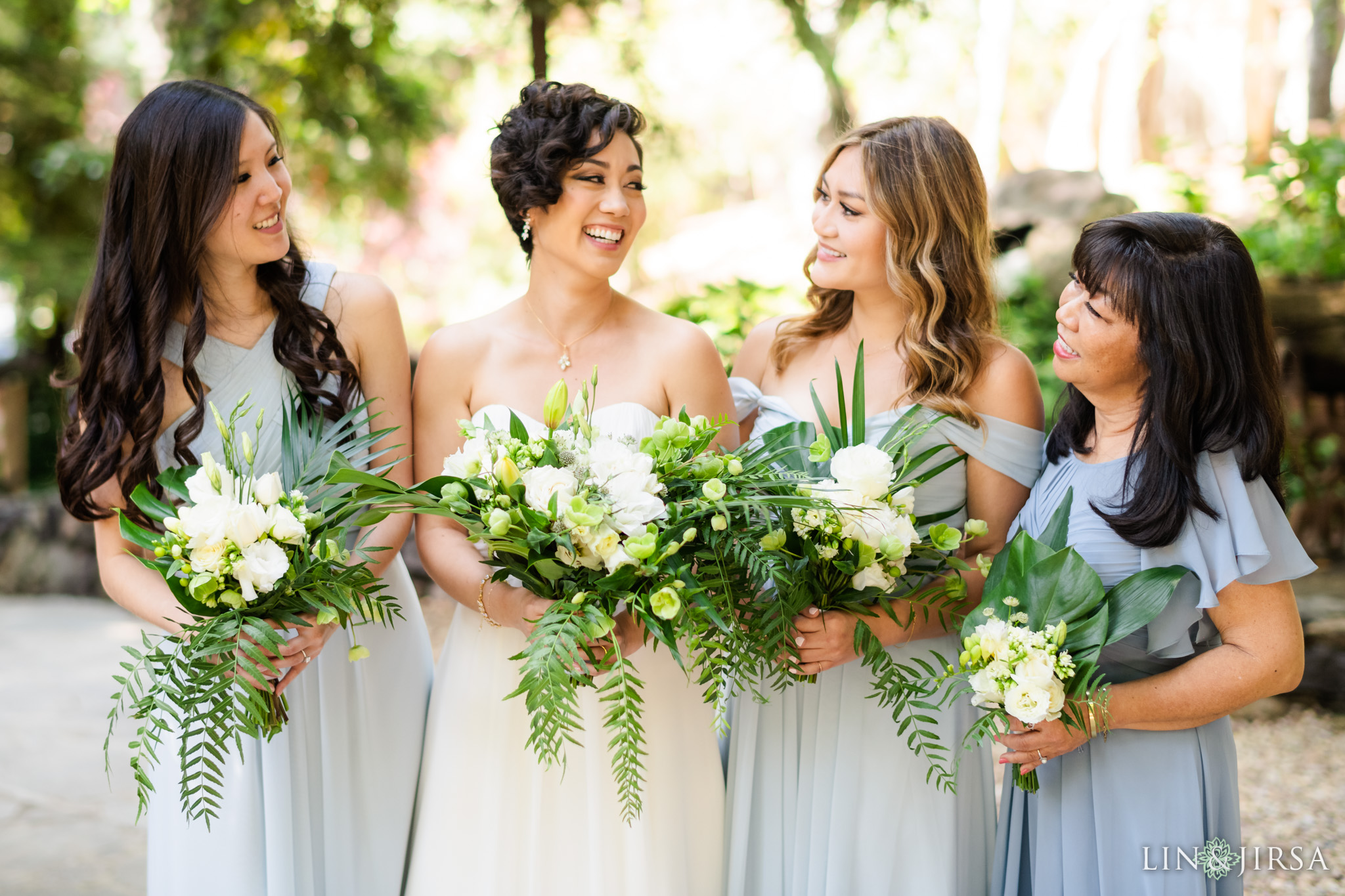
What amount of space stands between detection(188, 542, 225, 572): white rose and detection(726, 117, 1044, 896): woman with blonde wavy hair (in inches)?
56.6

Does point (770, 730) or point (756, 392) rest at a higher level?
point (756, 392)

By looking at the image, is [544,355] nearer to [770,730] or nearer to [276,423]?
[276,423]

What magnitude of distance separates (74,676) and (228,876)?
201 inches

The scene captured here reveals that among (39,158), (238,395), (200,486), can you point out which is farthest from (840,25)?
(39,158)

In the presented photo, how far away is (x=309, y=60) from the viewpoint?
5.84 meters

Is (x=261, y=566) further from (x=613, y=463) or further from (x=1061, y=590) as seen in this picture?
(x=1061, y=590)

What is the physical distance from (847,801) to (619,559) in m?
1.17

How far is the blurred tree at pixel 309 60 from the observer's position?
567 centimetres

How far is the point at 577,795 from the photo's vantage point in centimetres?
262

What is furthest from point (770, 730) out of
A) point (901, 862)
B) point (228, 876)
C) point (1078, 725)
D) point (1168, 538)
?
point (228, 876)

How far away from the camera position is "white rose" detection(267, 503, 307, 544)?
200 cm

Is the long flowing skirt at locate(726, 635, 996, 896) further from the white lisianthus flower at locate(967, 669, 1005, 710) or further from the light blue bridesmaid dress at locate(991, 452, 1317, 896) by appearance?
the white lisianthus flower at locate(967, 669, 1005, 710)

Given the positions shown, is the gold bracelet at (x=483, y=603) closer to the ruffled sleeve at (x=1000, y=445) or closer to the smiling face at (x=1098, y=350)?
the ruffled sleeve at (x=1000, y=445)

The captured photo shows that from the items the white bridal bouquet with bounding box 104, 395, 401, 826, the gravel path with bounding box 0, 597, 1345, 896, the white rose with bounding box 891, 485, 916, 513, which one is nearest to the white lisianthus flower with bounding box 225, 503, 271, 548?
the white bridal bouquet with bounding box 104, 395, 401, 826
